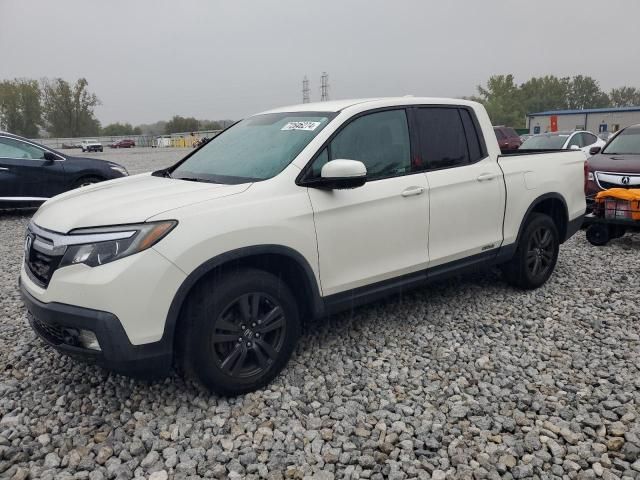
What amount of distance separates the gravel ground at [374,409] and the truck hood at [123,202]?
1124 millimetres

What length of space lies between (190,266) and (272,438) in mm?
1042

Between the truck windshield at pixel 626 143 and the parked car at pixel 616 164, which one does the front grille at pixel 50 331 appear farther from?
the truck windshield at pixel 626 143

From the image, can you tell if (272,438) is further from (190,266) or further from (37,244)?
(37,244)

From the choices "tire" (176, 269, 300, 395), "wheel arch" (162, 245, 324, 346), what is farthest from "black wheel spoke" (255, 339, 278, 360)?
"wheel arch" (162, 245, 324, 346)

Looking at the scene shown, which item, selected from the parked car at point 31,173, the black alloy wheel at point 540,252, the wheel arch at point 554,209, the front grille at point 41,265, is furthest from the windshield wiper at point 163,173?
the parked car at point 31,173

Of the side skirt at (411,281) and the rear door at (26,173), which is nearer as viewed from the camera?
the side skirt at (411,281)

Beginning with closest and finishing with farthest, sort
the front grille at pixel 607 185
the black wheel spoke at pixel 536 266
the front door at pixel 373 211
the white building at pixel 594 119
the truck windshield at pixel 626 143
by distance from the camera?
the front door at pixel 373 211, the black wheel spoke at pixel 536 266, the front grille at pixel 607 185, the truck windshield at pixel 626 143, the white building at pixel 594 119

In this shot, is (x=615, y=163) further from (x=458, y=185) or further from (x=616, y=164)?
(x=458, y=185)

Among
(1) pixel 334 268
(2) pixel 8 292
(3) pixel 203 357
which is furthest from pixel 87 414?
(2) pixel 8 292

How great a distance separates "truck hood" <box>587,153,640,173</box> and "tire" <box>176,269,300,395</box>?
619 cm

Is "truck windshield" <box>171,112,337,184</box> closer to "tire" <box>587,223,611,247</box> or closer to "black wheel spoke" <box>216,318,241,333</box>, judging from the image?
"black wheel spoke" <box>216,318,241,333</box>

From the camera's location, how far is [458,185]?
421 cm

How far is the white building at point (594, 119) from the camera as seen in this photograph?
49.4 metres

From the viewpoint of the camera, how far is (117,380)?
350 centimetres
